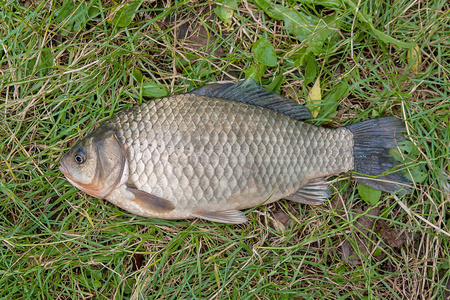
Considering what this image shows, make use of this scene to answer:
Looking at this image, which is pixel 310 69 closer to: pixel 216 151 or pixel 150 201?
pixel 216 151

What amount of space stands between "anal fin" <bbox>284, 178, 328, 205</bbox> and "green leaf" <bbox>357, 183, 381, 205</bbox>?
277mm

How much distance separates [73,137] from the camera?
246 centimetres

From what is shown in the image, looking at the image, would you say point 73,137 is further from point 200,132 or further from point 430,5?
point 430,5

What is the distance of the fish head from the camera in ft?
7.07

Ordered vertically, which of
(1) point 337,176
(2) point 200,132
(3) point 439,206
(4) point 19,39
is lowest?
(3) point 439,206

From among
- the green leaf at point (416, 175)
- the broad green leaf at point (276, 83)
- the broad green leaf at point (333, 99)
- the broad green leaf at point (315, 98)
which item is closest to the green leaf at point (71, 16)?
the broad green leaf at point (276, 83)

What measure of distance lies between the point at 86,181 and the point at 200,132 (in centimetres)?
77

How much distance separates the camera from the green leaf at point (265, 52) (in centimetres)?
246

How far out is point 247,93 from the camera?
2.37 m

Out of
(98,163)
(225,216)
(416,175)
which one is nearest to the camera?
(98,163)

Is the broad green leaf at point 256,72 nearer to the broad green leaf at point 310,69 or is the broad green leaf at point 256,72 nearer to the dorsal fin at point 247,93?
the dorsal fin at point 247,93

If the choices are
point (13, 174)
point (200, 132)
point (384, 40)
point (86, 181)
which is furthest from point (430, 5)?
point (13, 174)

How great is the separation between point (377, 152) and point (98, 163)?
184cm

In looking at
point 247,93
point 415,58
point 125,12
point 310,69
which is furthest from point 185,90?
point 415,58
